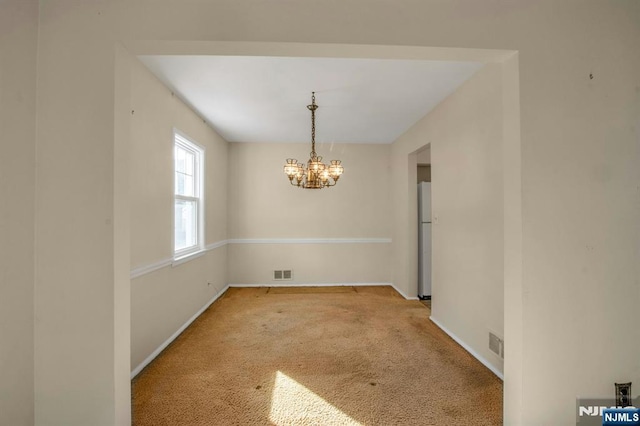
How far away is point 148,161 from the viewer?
2.47m

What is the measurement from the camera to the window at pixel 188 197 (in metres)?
3.24

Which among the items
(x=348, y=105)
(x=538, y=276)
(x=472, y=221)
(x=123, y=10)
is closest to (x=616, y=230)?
(x=538, y=276)

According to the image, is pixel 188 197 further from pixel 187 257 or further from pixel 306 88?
pixel 306 88

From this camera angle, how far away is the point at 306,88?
2.73 metres

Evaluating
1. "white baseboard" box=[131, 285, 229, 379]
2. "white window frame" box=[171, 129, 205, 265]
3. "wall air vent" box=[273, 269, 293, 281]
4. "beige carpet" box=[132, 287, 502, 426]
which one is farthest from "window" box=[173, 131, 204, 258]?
"wall air vent" box=[273, 269, 293, 281]

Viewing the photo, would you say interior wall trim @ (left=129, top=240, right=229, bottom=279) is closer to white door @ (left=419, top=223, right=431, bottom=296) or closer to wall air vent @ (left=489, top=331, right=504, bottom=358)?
wall air vent @ (left=489, top=331, right=504, bottom=358)

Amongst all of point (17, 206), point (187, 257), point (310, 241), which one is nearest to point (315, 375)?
point (187, 257)

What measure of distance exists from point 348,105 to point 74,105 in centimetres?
249

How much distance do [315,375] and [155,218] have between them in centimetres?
199

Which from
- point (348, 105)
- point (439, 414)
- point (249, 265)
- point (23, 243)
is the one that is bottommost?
point (439, 414)

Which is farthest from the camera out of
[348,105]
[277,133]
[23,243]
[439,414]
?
[277,133]

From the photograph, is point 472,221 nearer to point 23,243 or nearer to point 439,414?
point 439,414

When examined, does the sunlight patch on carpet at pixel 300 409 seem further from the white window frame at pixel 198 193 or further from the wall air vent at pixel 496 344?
the white window frame at pixel 198 193

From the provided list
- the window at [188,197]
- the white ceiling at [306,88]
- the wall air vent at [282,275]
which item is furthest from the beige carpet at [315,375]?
the white ceiling at [306,88]
